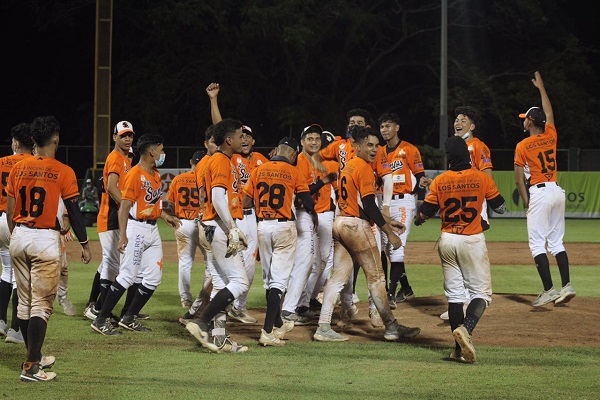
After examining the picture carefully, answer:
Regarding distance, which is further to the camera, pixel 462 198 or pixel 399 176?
pixel 399 176

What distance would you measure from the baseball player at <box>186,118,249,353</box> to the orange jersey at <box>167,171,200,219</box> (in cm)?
265

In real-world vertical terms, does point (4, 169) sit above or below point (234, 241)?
above

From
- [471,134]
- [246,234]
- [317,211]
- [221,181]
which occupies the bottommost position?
[246,234]

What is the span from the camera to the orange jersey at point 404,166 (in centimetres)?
1195

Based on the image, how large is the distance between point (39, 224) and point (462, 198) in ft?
12.9

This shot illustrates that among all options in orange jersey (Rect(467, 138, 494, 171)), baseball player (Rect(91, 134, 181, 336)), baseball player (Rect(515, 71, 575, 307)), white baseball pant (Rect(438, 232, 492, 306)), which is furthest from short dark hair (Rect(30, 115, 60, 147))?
baseball player (Rect(515, 71, 575, 307))

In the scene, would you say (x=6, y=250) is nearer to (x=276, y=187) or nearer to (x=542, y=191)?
(x=276, y=187)

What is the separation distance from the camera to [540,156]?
1170cm

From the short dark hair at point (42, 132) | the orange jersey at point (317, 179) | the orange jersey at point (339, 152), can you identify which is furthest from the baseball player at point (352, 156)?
the short dark hair at point (42, 132)

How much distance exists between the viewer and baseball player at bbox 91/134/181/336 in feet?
33.2

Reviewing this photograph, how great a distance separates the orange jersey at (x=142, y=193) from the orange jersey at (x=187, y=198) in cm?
139

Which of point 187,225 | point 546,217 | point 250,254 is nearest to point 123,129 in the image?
point 187,225

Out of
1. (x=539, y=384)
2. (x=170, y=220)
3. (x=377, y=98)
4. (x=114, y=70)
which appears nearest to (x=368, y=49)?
(x=377, y=98)

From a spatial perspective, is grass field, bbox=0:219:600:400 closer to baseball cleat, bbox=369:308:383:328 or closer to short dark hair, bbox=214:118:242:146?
baseball cleat, bbox=369:308:383:328
